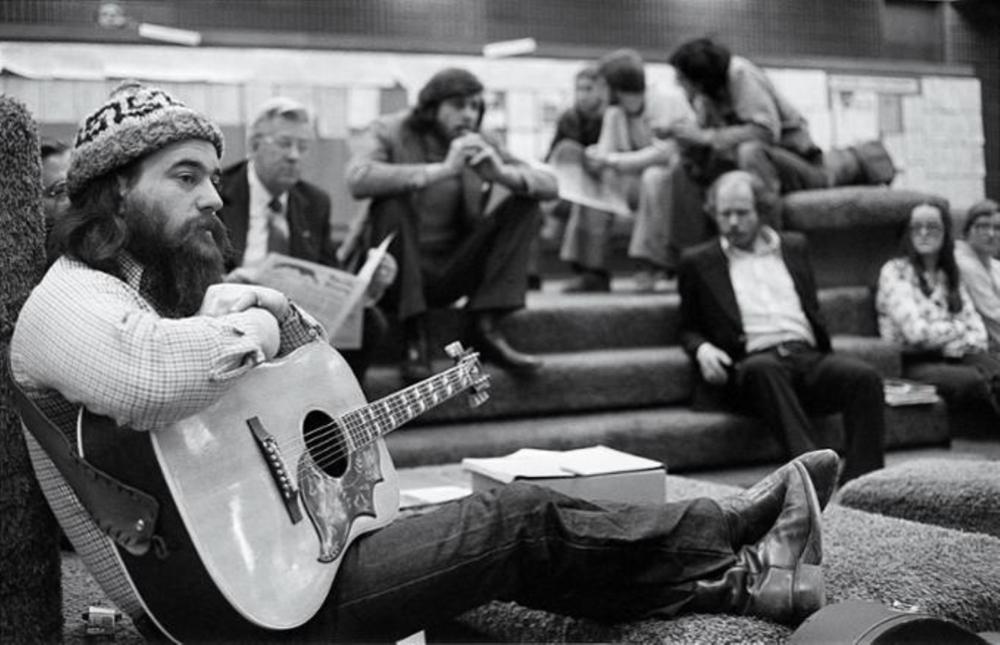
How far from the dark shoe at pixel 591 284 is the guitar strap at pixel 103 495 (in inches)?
144

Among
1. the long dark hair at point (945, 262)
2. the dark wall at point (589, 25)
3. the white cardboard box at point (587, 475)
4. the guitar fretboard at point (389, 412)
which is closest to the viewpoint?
the guitar fretboard at point (389, 412)

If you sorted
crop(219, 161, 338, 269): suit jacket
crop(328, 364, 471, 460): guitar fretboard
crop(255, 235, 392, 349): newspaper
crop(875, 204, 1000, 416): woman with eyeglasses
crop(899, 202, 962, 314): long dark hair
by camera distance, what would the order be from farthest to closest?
crop(899, 202, 962, 314): long dark hair < crop(875, 204, 1000, 416): woman with eyeglasses < crop(219, 161, 338, 269): suit jacket < crop(255, 235, 392, 349): newspaper < crop(328, 364, 471, 460): guitar fretboard

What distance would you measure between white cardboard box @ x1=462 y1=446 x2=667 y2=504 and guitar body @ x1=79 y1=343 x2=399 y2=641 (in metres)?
0.59

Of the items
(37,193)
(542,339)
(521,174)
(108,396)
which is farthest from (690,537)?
(542,339)

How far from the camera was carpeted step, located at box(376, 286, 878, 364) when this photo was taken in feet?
13.1

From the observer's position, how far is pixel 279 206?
360 cm

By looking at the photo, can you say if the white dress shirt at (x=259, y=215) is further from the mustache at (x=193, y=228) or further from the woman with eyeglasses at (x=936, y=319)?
the woman with eyeglasses at (x=936, y=319)

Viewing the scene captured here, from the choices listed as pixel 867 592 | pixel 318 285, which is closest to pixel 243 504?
pixel 867 592

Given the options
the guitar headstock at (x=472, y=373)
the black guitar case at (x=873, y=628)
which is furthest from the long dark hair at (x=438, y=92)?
the black guitar case at (x=873, y=628)

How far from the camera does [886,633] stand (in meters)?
1.59

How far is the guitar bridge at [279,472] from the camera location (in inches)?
63.7

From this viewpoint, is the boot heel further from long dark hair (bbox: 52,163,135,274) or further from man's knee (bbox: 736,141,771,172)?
man's knee (bbox: 736,141,771,172)

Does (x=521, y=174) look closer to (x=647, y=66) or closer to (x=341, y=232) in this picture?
(x=341, y=232)

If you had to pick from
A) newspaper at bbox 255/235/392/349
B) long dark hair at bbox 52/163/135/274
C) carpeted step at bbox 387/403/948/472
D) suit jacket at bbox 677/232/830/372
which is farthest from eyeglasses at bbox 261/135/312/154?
long dark hair at bbox 52/163/135/274
